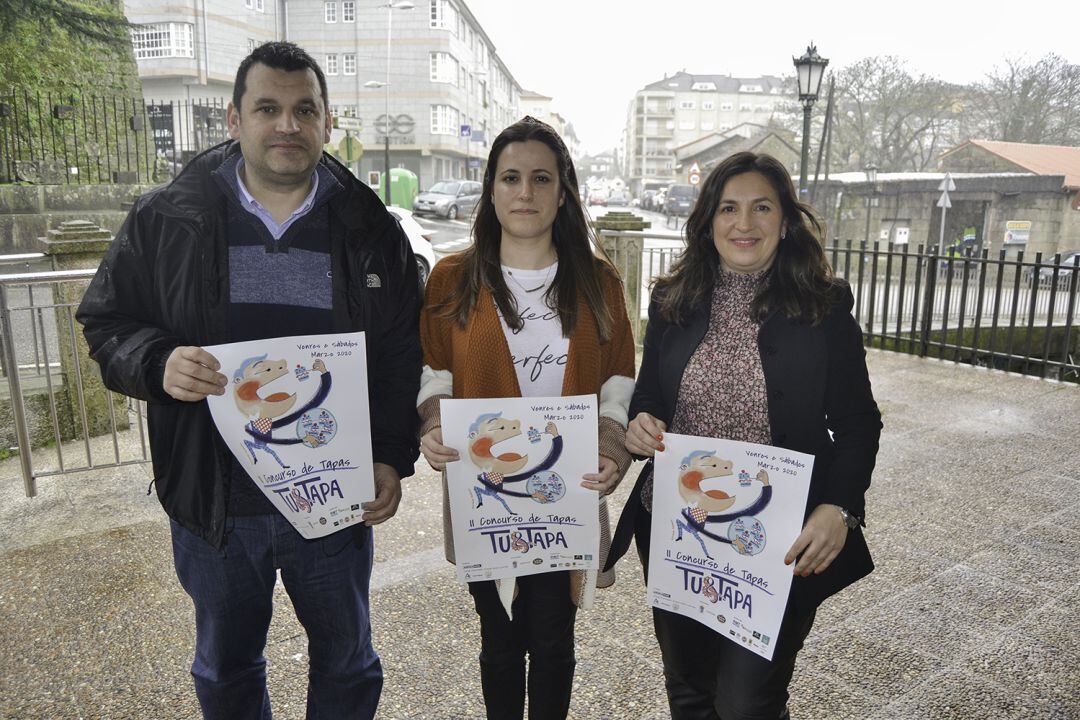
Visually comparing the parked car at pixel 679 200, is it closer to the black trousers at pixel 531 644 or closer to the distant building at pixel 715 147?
the distant building at pixel 715 147

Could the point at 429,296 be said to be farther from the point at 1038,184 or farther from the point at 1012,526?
the point at 1038,184

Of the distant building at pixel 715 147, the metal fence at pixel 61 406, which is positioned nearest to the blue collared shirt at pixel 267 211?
the metal fence at pixel 61 406

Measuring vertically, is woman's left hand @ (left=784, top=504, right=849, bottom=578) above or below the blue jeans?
above

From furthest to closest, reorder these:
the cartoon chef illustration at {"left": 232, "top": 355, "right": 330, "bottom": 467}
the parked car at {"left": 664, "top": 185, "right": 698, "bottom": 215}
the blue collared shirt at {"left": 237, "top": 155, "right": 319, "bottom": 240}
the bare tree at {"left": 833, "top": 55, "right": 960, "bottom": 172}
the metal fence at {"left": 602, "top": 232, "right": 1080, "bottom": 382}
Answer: the parked car at {"left": 664, "top": 185, "right": 698, "bottom": 215}, the bare tree at {"left": 833, "top": 55, "right": 960, "bottom": 172}, the metal fence at {"left": 602, "top": 232, "right": 1080, "bottom": 382}, the blue collared shirt at {"left": 237, "top": 155, "right": 319, "bottom": 240}, the cartoon chef illustration at {"left": 232, "top": 355, "right": 330, "bottom": 467}

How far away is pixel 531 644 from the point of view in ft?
→ 7.09

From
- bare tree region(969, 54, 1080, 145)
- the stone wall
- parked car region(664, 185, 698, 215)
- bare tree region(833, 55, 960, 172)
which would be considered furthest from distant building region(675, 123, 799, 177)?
the stone wall

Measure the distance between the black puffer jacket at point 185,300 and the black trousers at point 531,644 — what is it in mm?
799

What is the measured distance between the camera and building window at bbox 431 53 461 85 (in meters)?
42.2

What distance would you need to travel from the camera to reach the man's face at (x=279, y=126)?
6.16ft

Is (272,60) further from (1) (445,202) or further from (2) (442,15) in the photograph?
(2) (442,15)

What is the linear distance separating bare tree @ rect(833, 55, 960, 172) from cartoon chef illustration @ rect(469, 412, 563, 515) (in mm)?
36608

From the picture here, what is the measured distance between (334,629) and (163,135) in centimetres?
1970

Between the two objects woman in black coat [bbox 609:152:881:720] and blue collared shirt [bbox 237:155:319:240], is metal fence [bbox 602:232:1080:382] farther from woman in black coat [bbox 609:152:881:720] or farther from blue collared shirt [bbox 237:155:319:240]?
blue collared shirt [bbox 237:155:319:240]

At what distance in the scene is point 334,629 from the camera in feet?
6.72
